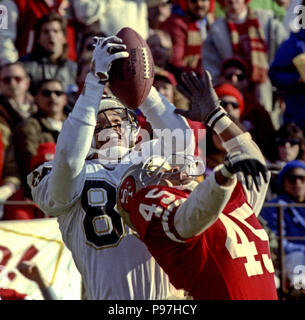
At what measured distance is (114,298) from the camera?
430 centimetres

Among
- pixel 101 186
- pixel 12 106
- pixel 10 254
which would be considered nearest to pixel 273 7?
pixel 12 106

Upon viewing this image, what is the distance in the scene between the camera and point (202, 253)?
3.60 metres

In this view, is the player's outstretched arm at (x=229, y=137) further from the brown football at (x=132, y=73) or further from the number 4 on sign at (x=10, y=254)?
the number 4 on sign at (x=10, y=254)

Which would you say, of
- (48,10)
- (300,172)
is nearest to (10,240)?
(300,172)

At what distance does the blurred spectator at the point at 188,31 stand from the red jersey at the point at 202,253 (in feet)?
16.4

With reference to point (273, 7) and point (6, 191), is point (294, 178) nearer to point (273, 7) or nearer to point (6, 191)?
point (6, 191)

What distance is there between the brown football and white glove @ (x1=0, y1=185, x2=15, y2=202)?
8.27 ft

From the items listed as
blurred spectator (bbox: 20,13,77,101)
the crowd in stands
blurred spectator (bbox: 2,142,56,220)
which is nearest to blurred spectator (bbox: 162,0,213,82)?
the crowd in stands

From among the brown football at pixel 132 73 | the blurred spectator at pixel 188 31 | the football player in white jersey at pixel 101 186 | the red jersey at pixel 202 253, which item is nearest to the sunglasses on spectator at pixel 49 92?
the blurred spectator at pixel 188 31

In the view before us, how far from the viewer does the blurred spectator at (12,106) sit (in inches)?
268

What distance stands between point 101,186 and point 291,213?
2.84m

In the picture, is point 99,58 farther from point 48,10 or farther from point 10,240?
point 48,10

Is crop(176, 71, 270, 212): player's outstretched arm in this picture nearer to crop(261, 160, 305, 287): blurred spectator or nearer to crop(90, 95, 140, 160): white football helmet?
crop(90, 95, 140, 160): white football helmet

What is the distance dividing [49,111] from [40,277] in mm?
1614
